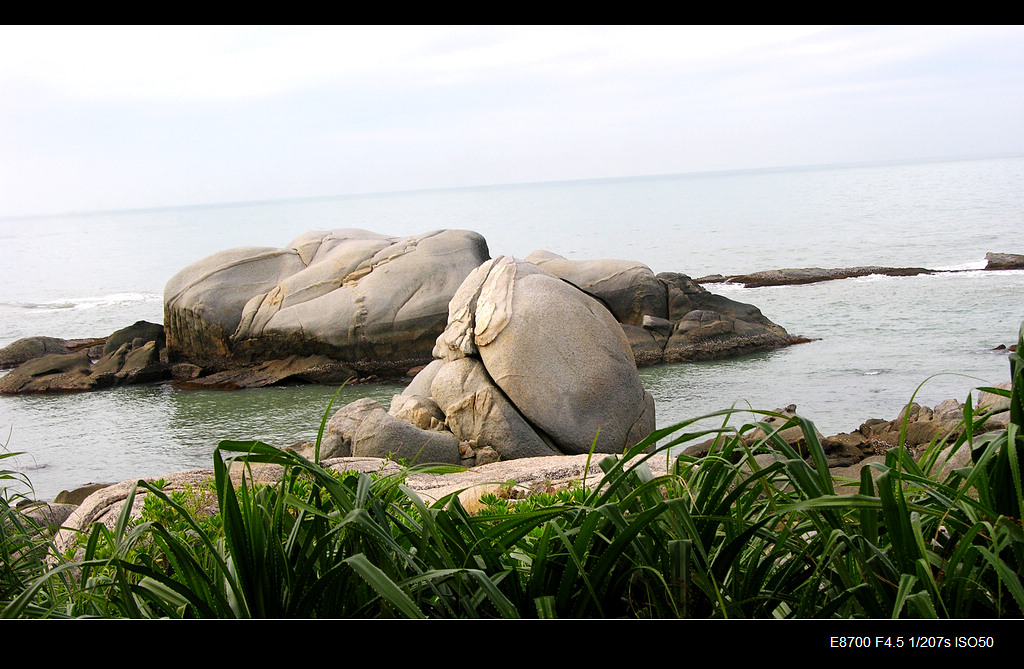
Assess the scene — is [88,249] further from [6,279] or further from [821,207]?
[821,207]

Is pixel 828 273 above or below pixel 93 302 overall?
below

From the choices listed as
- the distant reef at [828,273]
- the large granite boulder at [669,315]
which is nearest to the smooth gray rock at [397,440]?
the large granite boulder at [669,315]

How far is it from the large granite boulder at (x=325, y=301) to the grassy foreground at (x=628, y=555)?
8.91m

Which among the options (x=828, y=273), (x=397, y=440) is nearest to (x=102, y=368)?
(x=397, y=440)

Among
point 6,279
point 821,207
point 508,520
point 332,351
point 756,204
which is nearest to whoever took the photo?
point 508,520

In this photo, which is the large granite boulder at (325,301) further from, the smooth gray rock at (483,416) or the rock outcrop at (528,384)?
the smooth gray rock at (483,416)

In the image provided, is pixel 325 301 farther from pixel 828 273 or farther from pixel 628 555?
pixel 828 273

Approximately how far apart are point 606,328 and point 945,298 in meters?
8.80

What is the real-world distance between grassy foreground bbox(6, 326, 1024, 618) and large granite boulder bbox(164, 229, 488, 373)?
891 centimetres

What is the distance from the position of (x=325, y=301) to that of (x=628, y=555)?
9792 mm

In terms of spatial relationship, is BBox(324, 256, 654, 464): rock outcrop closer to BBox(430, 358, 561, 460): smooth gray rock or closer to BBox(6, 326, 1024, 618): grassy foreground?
BBox(430, 358, 561, 460): smooth gray rock

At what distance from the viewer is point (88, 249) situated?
1368 inches

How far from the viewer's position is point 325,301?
10766mm
